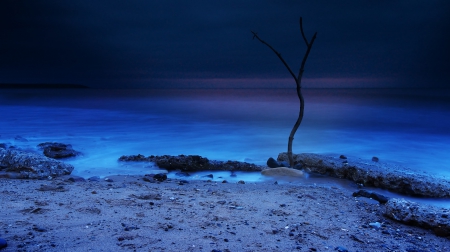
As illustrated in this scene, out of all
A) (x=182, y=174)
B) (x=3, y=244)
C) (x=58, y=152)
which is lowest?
(x=3, y=244)

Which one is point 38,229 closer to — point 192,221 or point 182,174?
point 192,221

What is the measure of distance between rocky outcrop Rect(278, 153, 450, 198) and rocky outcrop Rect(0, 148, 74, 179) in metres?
4.95

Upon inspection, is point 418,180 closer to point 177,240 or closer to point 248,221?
point 248,221

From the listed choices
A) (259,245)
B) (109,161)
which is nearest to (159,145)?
(109,161)

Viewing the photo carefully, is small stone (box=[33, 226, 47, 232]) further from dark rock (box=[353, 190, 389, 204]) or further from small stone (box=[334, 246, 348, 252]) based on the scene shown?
dark rock (box=[353, 190, 389, 204])

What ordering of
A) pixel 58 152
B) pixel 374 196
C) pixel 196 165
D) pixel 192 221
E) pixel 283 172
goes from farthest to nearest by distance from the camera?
1. pixel 58 152
2. pixel 196 165
3. pixel 283 172
4. pixel 374 196
5. pixel 192 221

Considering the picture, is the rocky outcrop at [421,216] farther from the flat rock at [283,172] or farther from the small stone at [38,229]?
the small stone at [38,229]

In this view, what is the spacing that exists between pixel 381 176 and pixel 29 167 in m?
6.17

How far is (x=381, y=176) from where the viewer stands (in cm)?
572

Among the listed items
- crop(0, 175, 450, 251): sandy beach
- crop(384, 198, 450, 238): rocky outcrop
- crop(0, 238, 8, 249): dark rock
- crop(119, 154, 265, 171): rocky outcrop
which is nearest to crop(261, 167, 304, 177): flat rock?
crop(119, 154, 265, 171): rocky outcrop

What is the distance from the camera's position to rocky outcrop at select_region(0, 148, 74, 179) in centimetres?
534

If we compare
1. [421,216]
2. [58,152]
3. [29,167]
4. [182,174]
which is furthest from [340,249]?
[58,152]

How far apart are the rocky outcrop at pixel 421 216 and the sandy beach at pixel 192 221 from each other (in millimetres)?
67

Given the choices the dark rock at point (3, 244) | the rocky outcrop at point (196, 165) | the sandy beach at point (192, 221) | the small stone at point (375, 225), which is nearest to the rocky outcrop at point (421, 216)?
the sandy beach at point (192, 221)
